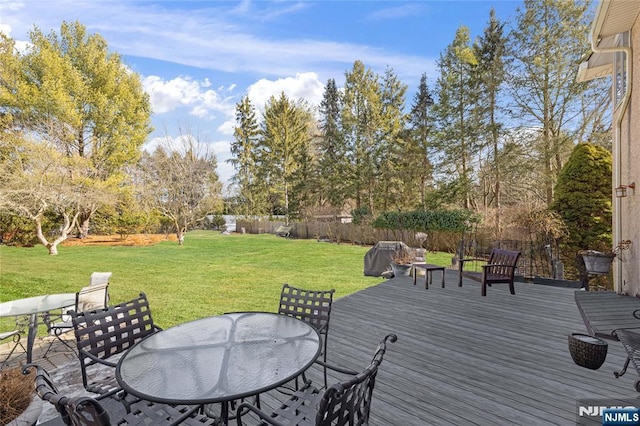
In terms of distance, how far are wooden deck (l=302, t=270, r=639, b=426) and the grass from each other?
90.1 inches

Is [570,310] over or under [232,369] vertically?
under

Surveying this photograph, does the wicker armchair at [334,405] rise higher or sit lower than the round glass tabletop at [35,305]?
higher

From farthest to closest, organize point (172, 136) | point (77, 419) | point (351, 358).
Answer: point (172, 136) < point (351, 358) < point (77, 419)

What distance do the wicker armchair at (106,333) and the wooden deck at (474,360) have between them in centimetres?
61

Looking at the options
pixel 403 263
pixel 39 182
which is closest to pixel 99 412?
pixel 403 263

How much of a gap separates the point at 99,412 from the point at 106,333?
1343 millimetres

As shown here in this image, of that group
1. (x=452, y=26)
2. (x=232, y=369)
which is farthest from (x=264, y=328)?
(x=452, y=26)

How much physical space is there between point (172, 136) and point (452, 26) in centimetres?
1564

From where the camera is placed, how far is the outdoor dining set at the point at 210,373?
4.46 feet

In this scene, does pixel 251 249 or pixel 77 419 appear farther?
pixel 251 249

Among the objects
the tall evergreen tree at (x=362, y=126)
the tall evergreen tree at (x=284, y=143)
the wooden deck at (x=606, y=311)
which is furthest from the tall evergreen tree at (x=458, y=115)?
the tall evergreen tree at (x=284, y=143)

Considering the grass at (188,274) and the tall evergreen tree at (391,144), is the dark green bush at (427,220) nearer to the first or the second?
the grass at (188,274)

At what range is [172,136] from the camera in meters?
17.1

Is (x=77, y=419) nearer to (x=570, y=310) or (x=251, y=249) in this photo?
(x=570, y=310)
